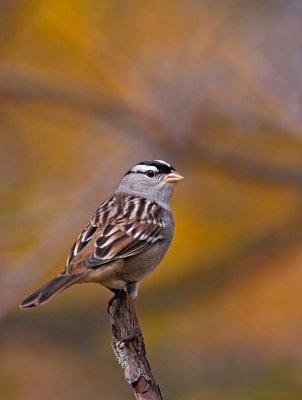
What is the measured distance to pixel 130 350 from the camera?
432 cm

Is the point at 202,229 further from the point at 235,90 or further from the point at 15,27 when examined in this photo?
the point at 15,27

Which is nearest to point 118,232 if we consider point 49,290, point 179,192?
point 49,290

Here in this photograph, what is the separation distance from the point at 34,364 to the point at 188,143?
9.11ft

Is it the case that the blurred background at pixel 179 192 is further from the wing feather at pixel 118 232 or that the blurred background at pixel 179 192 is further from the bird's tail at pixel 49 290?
the bird's tail at pixel 49 290

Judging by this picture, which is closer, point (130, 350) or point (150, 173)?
point (130, 350)

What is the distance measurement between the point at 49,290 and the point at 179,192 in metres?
3.95

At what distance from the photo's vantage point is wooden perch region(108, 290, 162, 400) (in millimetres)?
4020

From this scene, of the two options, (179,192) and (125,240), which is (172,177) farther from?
(179,192)

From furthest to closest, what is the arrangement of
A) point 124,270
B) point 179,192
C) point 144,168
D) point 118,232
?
point 179,192 → point 144,168 → point 118,232 → point 124,270

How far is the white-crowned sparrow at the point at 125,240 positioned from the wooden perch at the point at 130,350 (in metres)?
0.16

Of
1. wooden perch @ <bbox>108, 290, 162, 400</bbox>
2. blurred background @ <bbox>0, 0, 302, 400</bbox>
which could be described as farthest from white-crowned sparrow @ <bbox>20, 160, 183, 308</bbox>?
blurred background @ <bbox>0, 0, 302, 400</bbox>

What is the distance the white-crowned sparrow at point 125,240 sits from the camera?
4.63m

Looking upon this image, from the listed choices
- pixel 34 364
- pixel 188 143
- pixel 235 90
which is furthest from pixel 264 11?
pixel 34 364

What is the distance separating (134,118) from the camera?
685 cm
